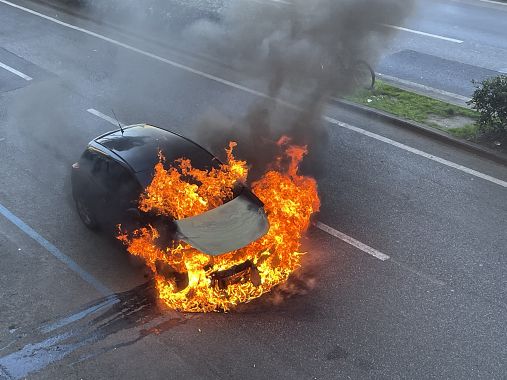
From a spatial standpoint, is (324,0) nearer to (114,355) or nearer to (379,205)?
(379,205)

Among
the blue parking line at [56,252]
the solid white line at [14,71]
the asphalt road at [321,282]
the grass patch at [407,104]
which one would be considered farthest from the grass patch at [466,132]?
the solid white line at [14,71]

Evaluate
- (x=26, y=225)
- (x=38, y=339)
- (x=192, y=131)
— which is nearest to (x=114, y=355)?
(x=38, y=339)

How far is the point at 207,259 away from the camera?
20.1 ft

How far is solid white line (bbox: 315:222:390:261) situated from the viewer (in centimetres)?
743

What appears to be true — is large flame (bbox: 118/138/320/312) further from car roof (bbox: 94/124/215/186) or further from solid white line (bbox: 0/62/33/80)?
solid white line (bbox: 0/62/33/80)

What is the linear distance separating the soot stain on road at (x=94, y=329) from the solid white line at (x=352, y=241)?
2.49m

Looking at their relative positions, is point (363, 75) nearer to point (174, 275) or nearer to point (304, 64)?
point (304, 64)

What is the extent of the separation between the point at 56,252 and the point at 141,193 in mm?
1677

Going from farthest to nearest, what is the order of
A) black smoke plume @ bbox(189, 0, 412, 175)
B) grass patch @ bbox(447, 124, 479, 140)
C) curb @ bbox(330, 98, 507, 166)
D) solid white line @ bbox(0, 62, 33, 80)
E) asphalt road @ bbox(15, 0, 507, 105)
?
solid white line @ bbox(0, 62, 33, 80), asphalt road @ bbox(15, 0, 507, 105), grass patch @ bbox(447, 124, 479, 140), curb @ bbox(330, 98, 507, 166), black smoke plume @ bbox(189, 0, 412, 175)

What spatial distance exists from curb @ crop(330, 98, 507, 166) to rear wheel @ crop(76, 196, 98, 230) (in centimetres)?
575

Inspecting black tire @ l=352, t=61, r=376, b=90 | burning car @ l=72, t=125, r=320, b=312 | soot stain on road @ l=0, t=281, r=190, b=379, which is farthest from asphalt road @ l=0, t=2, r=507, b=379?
black tire @ l=352, t=61, r=376, b=90

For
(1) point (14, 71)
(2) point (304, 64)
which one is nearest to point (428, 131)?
(2) point (304, 64)

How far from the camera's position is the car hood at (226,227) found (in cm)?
618

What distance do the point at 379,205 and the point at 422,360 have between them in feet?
10.1
